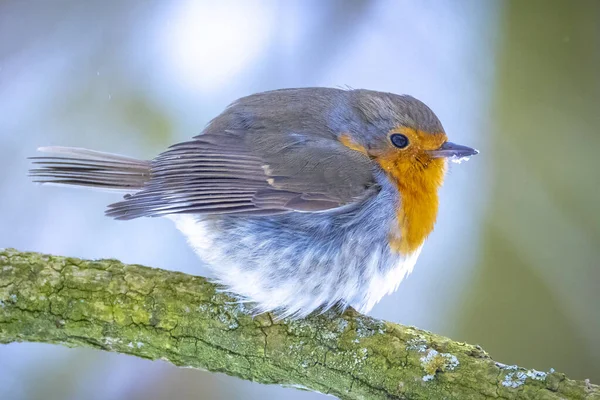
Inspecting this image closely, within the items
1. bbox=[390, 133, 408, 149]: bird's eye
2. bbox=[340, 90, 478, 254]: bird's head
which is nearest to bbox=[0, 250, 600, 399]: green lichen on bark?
bbox=[340, 90, 478, 254]: bird's head

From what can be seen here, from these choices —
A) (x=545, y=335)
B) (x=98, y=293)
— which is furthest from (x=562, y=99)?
(x=98, y=293)

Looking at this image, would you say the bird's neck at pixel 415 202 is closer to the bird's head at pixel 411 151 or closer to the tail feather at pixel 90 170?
the bird's head at pixel 411 151

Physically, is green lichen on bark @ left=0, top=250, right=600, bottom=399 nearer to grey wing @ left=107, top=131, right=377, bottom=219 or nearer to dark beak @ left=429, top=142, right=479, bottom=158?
grey wing @ left=107, top=131, right=377, bottom=219

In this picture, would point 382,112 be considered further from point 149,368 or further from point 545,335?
point 149,368

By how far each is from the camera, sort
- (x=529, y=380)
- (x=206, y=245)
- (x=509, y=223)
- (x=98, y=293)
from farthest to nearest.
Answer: (x=509, y=223), (x=206, y=245), (x=98, y=293), (x=529, y=380)

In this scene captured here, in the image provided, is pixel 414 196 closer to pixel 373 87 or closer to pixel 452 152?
pixel 452 152

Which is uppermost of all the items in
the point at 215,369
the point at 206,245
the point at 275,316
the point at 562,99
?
the point at 562,99

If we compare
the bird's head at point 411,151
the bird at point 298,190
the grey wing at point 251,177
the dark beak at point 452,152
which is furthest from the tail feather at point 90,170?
the dark beak at point 452,152
